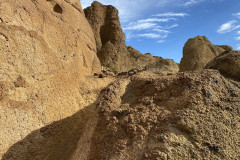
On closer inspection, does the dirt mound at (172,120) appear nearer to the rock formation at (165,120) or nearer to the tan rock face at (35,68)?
the rock formation at (165,120)

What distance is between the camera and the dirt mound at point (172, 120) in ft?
5.74

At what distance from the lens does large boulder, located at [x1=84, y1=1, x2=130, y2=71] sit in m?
9.21

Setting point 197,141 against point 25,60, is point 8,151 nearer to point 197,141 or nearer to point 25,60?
point 25,60

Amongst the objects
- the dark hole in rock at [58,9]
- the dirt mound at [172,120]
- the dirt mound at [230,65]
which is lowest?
the dirt mound at [172,120]

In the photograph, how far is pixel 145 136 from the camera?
5.97 feet

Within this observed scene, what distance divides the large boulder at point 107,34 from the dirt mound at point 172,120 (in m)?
6.98

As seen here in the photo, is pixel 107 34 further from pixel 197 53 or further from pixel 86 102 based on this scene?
pixel 86 102

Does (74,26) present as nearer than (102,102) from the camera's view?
No

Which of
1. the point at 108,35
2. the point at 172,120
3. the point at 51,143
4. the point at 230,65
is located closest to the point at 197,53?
the point at 108,35

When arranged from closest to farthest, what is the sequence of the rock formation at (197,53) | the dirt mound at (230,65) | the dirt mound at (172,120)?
the dirt mound at (172,120)
the dirt mound at (230,65)
the rock formation at (197,53)

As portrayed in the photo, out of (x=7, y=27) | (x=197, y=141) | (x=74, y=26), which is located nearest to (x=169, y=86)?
(x=197, y=141)

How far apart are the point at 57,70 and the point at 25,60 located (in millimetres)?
505

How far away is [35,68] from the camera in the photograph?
3023 mm

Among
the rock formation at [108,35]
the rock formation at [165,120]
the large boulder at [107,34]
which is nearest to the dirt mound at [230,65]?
the rock formation at [165,120]
